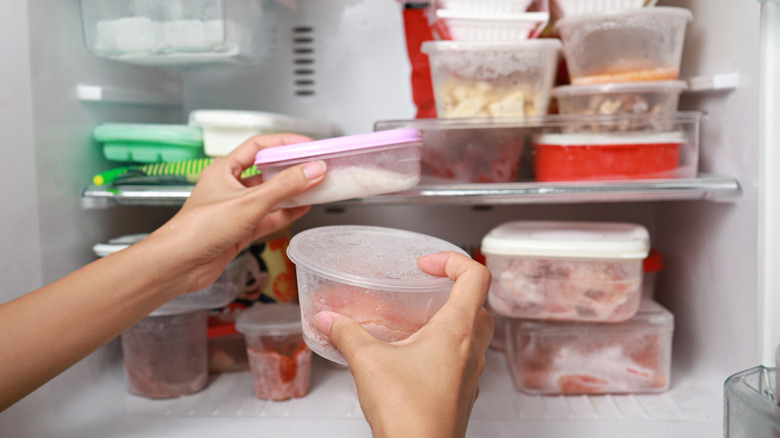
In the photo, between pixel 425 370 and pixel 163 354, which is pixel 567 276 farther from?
pixel 163 354

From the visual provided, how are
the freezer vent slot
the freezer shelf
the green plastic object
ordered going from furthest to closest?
the freezer vent slot < the green plastic object < the freezer shelf

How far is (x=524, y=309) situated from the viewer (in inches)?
47.4

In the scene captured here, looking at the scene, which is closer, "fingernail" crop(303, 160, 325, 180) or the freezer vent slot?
"fingernail" crop(303, 160, 325, 180)

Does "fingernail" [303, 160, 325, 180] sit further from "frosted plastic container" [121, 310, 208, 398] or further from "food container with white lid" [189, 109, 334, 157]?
"frosted plastic container" [121, 310, 208, 398]

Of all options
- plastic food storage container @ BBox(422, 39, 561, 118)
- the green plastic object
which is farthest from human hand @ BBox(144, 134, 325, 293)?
plastic food storage container @ BBox(422, 39, 561, 118)

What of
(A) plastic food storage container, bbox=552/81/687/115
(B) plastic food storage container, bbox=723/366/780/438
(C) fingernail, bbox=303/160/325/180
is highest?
(A) plastic food storage container, bbox=552/81/687/115

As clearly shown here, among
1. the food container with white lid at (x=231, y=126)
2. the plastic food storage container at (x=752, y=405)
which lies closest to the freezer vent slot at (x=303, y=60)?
the food container with white lid at (x=231, y=126)

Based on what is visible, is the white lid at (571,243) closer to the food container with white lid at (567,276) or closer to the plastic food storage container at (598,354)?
the food container with white lid at (567,276)

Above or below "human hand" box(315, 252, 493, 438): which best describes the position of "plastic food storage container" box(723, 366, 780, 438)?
below

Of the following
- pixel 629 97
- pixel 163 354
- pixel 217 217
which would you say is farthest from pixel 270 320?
pixel 629 97

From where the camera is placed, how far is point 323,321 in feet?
2.57

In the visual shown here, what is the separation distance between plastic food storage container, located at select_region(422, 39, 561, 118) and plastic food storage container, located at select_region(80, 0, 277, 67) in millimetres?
389

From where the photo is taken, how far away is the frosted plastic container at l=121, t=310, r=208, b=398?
1276 mm

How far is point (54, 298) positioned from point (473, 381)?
60 centimetres
